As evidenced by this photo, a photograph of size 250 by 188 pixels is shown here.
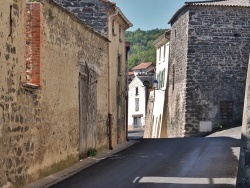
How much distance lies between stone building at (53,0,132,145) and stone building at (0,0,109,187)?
10.2ft

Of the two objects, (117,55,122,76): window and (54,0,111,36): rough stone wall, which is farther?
(117,55,122,76): window

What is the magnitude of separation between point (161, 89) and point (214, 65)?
11564mm

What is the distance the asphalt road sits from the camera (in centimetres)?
1035

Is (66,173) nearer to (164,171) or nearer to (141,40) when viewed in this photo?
(164,171)

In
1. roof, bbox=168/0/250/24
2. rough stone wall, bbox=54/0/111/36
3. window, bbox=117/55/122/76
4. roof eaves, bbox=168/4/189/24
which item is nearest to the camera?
rough stone wall, bbox=54/0/111/36

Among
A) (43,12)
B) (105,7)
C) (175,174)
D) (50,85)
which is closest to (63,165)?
(50,85)

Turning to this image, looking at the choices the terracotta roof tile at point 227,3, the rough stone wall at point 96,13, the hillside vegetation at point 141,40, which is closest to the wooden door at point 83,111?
the rough stone wall at point 96,13

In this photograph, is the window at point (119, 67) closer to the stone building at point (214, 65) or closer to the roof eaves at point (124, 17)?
the roof eaves at point (124, 17)

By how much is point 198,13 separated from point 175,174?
2186cm

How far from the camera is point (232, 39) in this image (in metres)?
32.3

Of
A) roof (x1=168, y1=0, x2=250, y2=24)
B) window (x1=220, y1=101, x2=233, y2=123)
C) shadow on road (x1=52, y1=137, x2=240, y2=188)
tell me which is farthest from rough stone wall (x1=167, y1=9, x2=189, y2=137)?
shadow on road (x1=52, y1=137, x2=240, y2=188)

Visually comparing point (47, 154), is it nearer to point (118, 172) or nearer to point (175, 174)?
point (118, 172)

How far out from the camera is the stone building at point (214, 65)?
3212cm

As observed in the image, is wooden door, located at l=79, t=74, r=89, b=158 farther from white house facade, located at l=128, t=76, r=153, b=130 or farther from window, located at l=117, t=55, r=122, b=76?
white house facade, located at l=128, t=76, r=153, b=130
